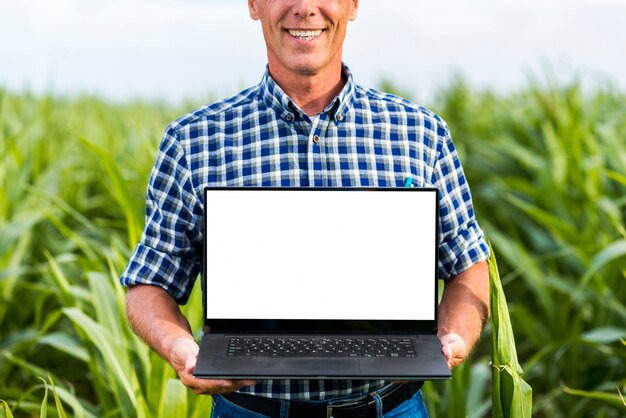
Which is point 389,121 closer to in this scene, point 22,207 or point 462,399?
point 462,399

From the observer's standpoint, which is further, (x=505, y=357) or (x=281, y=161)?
(x=281, y=161)

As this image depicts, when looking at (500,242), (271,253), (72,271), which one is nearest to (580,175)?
(500,242)

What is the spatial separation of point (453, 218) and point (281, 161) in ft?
0.93

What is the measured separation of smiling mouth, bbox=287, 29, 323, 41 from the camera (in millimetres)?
→ 1233

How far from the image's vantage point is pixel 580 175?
319cm

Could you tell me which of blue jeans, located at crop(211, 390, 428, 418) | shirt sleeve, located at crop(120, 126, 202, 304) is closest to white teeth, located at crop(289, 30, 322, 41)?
shirt sleeve, located at crop(120, 126, 202, 304)

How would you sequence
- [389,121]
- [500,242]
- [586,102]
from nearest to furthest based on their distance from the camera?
[389,121] < [500,242] < [586,102]

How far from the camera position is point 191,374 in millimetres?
1066

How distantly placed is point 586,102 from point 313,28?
377 centimetres

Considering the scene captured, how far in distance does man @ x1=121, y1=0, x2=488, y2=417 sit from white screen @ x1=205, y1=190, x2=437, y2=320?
0.44 feet

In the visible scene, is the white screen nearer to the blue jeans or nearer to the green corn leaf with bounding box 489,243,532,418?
the green corn leaf with bounding box 489,243,532,418

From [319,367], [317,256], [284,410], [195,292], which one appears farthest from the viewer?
[195,292]

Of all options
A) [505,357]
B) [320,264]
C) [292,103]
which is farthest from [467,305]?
[292,103]

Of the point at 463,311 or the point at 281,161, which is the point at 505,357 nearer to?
the point at 463,311
